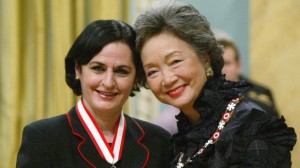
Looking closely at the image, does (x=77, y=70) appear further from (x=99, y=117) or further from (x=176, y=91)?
(x=176, y=91)

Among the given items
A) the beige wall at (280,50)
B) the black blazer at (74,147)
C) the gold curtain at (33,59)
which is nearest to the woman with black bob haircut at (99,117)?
the black blazer at (74,147)

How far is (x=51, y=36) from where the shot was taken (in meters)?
3.86

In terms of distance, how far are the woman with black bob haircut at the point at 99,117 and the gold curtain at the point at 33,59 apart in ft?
3.56

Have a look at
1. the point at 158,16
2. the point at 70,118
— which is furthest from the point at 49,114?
the point at 158,16

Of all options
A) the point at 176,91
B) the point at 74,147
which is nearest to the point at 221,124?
the point at 176,91

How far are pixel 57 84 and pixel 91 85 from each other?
4.10 feet

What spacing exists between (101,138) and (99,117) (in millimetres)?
109

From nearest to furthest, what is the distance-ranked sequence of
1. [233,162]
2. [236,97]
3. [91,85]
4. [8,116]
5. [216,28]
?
[233,162] < [236,97] < [91,85] < [8,116] < [216,28]

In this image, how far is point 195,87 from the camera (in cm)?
240

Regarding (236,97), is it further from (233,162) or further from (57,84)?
(57,84)

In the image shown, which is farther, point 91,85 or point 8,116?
point 8,116

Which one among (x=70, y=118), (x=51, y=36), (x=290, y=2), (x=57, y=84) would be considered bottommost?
(x=70, y=118)

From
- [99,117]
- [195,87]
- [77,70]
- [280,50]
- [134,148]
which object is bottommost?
[134,148]

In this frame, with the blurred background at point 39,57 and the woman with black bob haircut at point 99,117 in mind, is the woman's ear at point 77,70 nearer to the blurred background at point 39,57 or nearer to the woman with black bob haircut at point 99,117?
the woman with black bob haircut at point 99,117
